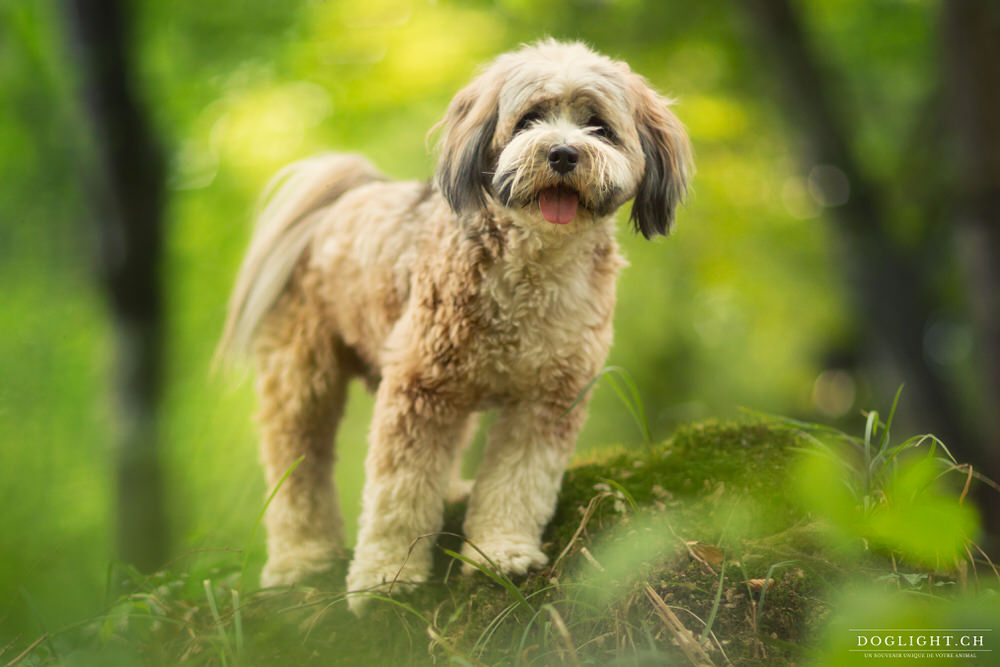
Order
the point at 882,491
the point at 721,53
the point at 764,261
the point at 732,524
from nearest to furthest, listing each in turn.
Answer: the point at 882,491
the point at 732,524
the point at 721,53
the point at 764,261

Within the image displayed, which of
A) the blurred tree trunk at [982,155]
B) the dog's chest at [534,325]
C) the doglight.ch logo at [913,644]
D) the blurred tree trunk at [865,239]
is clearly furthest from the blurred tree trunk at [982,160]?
the doglight.ch logo at [913,644]

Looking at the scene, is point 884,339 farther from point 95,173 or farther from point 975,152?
point 95,173

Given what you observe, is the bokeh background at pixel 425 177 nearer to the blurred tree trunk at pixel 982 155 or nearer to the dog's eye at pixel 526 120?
the blurred tree trunk at pixel 982 155

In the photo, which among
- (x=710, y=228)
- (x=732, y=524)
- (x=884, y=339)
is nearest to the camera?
(x=732, y=524)

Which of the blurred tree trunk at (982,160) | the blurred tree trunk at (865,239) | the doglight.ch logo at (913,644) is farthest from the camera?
the blurred tree trunk at (865,239)

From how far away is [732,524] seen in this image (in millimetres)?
2600

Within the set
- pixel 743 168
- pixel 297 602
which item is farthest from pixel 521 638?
pixel 743 168

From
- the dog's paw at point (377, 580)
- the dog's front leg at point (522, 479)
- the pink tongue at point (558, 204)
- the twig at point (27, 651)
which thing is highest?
the pink tongue at point (558, 204)

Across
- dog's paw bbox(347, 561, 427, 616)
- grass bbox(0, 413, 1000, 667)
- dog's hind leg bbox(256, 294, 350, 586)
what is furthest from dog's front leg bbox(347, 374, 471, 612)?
dog's hind leg bbox(256, 294, 350, 586)

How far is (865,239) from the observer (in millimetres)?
6766

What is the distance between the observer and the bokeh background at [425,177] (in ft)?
18.9

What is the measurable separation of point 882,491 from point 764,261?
8.38 meters

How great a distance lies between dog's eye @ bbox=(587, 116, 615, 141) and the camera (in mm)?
2592

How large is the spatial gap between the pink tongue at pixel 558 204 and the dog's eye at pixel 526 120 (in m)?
0.26
